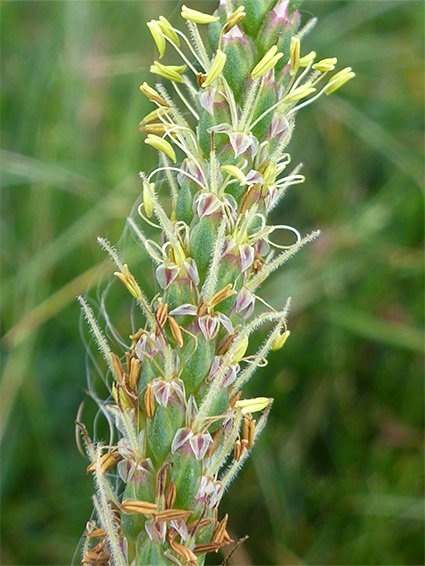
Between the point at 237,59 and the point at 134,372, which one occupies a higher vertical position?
the point at 237,59

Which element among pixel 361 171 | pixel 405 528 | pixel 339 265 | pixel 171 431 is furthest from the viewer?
pixel 361 171

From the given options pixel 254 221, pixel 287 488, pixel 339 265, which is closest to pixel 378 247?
pixel 339 265

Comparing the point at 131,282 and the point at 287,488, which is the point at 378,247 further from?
the point at 131,282

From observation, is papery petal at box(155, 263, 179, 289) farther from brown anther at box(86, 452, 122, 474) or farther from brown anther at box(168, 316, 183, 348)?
brown anther at box(86, 452, 122, 474)

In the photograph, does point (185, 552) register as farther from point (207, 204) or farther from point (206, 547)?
point (207, 204)

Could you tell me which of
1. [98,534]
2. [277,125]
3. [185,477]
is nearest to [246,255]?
[277,125]

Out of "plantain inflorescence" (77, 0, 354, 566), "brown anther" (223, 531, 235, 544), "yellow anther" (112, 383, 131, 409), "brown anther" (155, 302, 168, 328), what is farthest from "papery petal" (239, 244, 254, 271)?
"brown anther" (223, 531, 235, 544)
